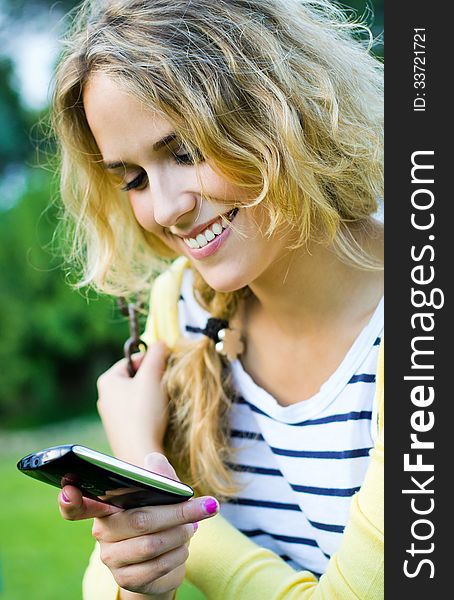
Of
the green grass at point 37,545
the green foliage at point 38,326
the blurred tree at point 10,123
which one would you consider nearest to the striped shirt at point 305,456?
the green grass at point 37,545

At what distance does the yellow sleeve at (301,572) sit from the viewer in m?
1.48

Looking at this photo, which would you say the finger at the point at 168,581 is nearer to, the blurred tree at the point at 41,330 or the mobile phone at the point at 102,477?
the mobile phone at the point at 102,477

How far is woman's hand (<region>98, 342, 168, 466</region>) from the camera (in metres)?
1.82

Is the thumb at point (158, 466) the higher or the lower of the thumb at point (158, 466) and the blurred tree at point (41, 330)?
the lower

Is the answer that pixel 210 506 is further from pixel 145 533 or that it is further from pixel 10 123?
pixel 10 123

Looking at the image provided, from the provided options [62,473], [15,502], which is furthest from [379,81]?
[15,502]

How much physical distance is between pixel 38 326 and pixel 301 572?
4795 millimetres

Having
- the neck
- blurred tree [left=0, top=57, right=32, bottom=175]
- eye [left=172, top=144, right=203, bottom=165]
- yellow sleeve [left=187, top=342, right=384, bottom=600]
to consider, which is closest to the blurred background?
blurred tree [left=0, top=57, right=32, bottom=175]

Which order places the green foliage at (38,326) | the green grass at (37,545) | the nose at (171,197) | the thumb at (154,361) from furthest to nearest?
the green foliage at (38,326), the green grass at (37,545), the thumb at (154,361), the nose at (171,197)

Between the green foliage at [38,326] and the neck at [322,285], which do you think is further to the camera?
the green foliage at [38,326]

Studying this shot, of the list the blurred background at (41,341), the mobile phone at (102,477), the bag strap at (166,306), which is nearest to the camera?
the mobile phone at (102,477)

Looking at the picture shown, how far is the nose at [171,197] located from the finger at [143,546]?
0.55 m

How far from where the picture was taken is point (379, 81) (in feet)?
6.08

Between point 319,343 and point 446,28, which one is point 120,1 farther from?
point 319,343
